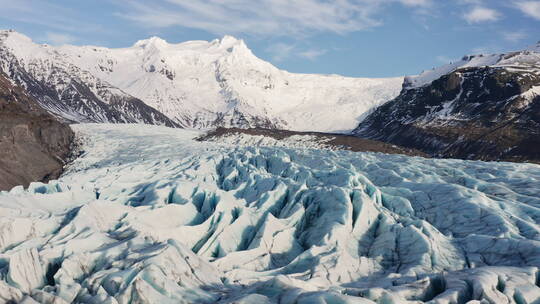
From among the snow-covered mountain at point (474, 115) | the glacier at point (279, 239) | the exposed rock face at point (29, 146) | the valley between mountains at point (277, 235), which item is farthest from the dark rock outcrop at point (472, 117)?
the exposed rock face at point (29, 146)

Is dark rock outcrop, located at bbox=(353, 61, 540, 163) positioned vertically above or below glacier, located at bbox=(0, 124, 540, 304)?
above

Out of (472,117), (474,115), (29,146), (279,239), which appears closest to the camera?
(279,239)

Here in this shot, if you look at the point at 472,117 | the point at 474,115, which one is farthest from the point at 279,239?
the point at 474,115

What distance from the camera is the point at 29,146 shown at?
6644cm

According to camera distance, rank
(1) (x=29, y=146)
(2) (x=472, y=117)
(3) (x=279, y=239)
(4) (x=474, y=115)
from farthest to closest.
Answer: (4) (x=474, y=115) < (2) (x=472, y=117) < (1) (x=29, y=146) < (3) (x=279, y=239)

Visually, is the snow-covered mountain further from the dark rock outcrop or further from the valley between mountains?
the valley between mountains

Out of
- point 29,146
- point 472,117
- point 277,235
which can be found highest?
point 472,117

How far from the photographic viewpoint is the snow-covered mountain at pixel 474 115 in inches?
4582

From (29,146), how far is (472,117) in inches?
4769

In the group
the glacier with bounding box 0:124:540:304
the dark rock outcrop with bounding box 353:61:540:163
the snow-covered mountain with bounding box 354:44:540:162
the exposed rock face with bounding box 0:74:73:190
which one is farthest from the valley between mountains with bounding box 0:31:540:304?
the snow-covered mountain with bounding box 354:44:540:162

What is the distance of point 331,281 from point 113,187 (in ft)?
60.0

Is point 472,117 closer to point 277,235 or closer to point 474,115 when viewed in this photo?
point 474,115

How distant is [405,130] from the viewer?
A: 156 meters

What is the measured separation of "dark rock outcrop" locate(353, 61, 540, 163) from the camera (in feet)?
380
